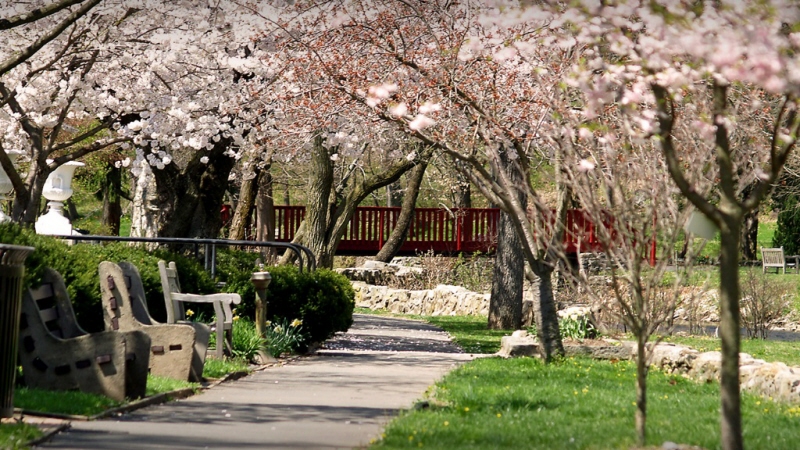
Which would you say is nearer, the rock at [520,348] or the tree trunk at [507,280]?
the rock at [520,348]

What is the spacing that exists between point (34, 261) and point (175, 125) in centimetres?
1007

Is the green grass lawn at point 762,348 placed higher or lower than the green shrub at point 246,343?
lower

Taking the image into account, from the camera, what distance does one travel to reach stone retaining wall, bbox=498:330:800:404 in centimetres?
993

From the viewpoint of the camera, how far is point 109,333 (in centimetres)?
827

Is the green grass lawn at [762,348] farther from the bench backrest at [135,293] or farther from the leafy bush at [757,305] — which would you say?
the bench backrest at [135,293]

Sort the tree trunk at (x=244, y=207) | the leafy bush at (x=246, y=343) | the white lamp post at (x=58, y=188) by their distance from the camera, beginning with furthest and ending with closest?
1. the tree trunk at (x=244, y=207)
2. the white lamp post at (x=58, y=188)
3. the leafy bush at (x=246, y=343)

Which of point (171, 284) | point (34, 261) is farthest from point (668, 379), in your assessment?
point (34, 261)

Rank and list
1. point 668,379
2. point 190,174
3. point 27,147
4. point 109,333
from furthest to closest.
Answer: point 27,147
point 190,174
point 668,379
point 109,333

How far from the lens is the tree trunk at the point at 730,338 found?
5871 millimetres

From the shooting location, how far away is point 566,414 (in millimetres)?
8172

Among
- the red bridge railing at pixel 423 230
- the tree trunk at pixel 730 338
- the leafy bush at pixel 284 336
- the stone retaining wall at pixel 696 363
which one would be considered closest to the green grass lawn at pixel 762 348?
the stone retaining wall at pixel 696 363

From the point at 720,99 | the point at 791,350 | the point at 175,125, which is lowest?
the point at 791,350

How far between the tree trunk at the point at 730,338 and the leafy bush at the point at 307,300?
915 cm

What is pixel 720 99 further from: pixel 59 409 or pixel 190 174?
pixel 190 174
